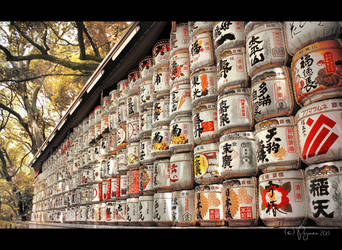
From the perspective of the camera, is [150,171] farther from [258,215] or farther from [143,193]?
[258,215]

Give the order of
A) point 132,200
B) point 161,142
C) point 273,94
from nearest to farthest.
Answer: point 273,94 → point 161,142 → point 132,200

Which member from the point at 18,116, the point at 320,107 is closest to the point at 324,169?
the point at 320,107

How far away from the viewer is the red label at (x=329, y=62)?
7.07 ft

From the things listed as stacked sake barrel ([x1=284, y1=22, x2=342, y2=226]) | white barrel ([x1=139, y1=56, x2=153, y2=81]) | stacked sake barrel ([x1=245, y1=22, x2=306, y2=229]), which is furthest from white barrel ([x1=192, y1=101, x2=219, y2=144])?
white barrel ([x1=139, y1=56, x2=153, y2=81])

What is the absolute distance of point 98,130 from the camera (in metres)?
6.39

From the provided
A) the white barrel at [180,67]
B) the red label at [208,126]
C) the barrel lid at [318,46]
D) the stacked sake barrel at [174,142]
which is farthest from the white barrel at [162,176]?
the barrel lid at [318,46]

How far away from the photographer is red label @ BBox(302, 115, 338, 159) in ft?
6.77

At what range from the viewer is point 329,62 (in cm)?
218

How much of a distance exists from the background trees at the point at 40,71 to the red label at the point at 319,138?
8.29 m

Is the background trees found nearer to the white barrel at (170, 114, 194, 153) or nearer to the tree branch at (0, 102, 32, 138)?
the tree branch at (0, 102, 32, 138)

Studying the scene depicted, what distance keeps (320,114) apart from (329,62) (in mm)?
395

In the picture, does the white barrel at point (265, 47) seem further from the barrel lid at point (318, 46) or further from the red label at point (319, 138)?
the red label at point (319, 138)

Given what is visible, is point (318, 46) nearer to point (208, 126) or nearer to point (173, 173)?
point (208, 126)
